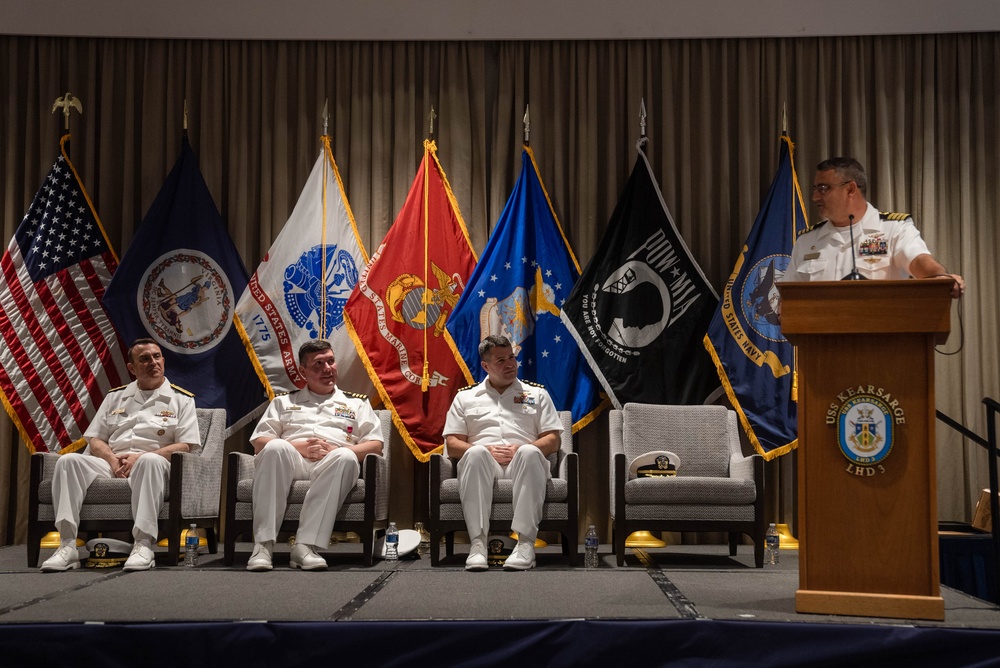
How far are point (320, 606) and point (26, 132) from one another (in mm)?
4328

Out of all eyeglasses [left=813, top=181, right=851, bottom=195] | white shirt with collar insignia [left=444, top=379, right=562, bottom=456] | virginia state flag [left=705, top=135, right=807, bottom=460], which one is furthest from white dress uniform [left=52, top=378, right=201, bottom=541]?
eyeglasses [left=813, top=181, right=851, bottom=195]

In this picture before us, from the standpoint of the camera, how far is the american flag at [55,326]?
580 centimetres

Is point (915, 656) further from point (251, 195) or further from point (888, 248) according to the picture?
point (251, 195)

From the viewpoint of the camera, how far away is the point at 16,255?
19.2 feet

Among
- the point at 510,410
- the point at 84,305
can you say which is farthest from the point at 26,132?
the point at 510,410

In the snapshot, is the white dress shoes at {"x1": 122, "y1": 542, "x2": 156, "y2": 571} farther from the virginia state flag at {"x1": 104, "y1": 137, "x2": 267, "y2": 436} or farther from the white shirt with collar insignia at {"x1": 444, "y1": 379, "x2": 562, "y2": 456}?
the white shirt with collar insignia at {"x1": 444, "y1": 379, "x2": 562, "y2": 456}

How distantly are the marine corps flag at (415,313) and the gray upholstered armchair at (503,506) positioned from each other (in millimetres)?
1018

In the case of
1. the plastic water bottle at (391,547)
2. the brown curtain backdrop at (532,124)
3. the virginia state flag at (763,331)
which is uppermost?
the brown curtain backdrop at (532,124)

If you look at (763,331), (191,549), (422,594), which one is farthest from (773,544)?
(191,549)

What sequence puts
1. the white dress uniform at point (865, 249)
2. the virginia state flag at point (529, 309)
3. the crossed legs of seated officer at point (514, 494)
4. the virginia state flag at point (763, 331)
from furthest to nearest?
the virginia state flag at point (529, 309)
the virginia state flag at point (763, 331)
the crossed legs of seated officer at point (514, 494)
the white dress uniform at point (865, 249)

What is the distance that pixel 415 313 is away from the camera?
231 inches

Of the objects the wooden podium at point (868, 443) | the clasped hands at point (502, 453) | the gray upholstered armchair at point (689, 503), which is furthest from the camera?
the clasped hands at point (502, 453)

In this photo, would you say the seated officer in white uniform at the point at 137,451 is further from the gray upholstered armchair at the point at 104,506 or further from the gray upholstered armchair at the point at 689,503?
the gray upholstered armchair at the point at 689,503

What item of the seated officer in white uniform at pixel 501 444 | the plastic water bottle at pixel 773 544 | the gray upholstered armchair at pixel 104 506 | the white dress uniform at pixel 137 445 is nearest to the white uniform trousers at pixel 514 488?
the seated officer in white uniform at pixel 501 444
